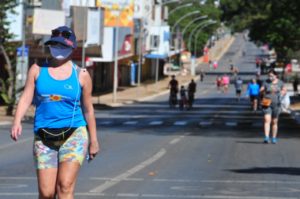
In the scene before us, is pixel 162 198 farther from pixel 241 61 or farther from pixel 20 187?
pixel 241 61

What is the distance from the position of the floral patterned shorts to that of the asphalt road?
445 centimetres

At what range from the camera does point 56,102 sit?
827cm

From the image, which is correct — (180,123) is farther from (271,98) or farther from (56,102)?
(56,102)

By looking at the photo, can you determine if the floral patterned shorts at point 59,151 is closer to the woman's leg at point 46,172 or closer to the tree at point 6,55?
the woman's leg at point 46,172

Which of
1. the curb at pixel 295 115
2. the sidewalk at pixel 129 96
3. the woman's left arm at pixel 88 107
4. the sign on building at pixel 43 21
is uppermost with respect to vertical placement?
the sign on building at pixel 43 21

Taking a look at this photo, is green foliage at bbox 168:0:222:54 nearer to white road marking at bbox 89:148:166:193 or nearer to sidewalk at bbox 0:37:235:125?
sidewalk at bbox 0:37:235:125

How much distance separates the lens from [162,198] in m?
12.7

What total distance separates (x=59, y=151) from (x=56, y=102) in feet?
1.37

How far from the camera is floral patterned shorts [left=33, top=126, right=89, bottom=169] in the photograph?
820cm

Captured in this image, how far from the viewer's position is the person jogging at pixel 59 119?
322 inches

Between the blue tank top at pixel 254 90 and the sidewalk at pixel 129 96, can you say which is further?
the blue tank top at pixel 254 90

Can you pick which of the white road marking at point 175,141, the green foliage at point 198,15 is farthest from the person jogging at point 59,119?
Answer: the green foliage at point 198,15

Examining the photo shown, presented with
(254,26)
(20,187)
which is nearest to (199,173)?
(20,187)

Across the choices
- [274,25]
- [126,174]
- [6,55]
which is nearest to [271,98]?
[126,174]
